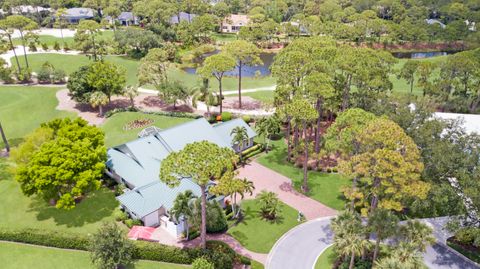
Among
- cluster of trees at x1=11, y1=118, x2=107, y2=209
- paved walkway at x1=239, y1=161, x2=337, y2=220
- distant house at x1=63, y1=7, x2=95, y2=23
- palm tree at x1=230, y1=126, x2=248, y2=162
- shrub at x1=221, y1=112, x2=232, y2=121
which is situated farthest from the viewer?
distant house at x1=63, y1=7, x2=95, y2=23

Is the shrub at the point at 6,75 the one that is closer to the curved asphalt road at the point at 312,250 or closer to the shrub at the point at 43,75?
the shrub at the point at 43,75

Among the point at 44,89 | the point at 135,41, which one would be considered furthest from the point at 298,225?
the point at 135,41

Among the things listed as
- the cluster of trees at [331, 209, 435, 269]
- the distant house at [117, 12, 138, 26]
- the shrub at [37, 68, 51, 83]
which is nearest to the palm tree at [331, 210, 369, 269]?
the cluster of trees at [331, 209, 435, 269]

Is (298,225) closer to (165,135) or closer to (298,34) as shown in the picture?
(165,135)

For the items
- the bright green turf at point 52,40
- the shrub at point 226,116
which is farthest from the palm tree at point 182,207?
the bright green turf at point 52,40

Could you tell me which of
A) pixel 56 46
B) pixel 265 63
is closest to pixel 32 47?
pixel 56 46

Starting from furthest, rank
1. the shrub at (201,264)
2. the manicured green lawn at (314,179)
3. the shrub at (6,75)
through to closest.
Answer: the shrub at (6,75), the manicured green lawn at (314,179), the shrub at (201,264)

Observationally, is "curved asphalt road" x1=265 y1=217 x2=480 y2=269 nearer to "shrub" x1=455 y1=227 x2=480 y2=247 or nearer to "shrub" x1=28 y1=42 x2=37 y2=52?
"shrub" x1=455 y1=227 x2=480 y2=247
